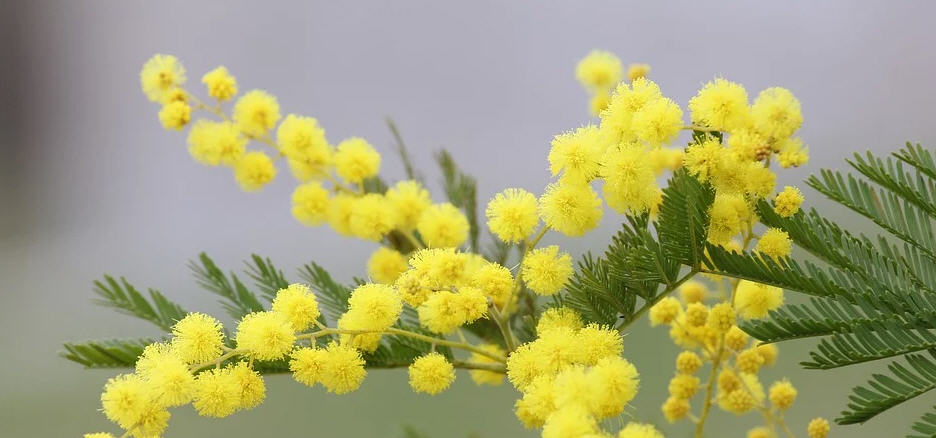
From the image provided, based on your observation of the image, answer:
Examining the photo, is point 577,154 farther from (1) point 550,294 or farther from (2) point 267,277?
(2) point 267,277

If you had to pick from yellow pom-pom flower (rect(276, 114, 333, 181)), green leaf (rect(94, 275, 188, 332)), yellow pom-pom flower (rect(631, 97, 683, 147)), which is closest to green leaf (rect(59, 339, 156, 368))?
green leaf (rect(94, 275, 188, 332))

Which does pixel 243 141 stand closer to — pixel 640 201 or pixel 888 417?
pixel 640 201

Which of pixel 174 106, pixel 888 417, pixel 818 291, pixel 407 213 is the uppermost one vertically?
pixel 174 106

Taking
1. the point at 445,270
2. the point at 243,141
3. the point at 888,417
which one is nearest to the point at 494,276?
the point at 445,270

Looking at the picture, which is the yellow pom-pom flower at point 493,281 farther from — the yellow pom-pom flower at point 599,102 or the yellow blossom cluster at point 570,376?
the yellow pom-pom flower at point 599,102

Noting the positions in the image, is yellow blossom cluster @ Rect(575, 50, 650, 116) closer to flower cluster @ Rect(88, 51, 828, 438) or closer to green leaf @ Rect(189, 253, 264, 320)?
flower cluster @ Rect(88, 51, 828, 438)

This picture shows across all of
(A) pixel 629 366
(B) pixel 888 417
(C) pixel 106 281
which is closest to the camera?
(A) pixel 629 366

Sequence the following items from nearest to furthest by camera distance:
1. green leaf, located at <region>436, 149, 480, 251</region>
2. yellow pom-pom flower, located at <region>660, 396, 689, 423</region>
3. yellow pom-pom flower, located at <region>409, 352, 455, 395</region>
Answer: yellow pom-pom flower, located at <region>409, 352, 455, 395</region> < yellow pom-pom flower, located at <region>660, 396, 689, 423</region> < green leaf, located at <region>436, 149, 480, 251</region>

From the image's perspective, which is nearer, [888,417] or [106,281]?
[106,281]
